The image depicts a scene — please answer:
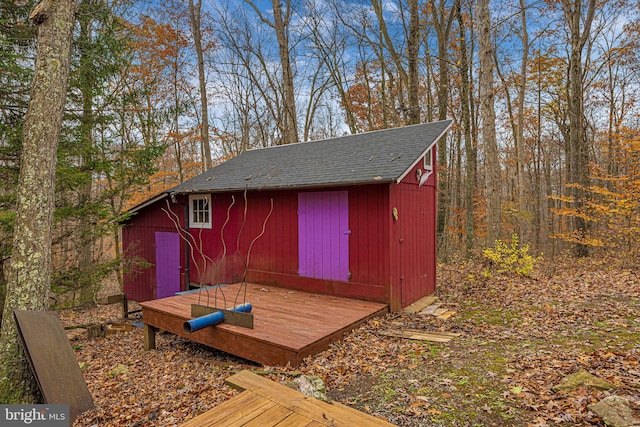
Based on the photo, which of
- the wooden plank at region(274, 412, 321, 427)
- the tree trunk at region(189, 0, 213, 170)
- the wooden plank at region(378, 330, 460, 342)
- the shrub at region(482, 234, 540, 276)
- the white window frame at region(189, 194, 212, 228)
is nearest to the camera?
the wooden plank at region(274, 412, 321, 427)

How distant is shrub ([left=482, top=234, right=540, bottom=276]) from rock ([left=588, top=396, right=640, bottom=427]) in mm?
5697

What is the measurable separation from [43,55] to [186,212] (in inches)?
213

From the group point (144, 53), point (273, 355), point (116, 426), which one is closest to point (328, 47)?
point (144, 53)

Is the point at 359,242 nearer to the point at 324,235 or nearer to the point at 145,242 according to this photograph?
the point at 324,235

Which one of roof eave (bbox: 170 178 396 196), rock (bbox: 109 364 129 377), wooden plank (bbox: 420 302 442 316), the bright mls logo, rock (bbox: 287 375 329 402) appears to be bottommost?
rock (bbox: 109 364 129 377)

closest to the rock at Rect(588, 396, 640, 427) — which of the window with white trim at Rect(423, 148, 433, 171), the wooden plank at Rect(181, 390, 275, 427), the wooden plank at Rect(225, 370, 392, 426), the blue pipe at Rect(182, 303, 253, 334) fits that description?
the wooden plank at Rect(225, 370, 392, 426)

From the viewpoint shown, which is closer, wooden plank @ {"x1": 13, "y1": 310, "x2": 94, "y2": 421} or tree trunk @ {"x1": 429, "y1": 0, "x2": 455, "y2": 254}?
wooden plank @ {"x1": 13, "y1": 310, "x2": 94, "y2": 421}

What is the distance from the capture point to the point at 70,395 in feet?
7.95

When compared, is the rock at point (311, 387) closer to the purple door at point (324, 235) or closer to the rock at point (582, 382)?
the rock at point (582, 382)

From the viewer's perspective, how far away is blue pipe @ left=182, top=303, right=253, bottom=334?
12.9ft

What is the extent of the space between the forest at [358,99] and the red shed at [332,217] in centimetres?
214

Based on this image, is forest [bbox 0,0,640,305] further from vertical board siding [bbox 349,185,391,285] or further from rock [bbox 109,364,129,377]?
vertical board siding [bbox 349,185,391,285]

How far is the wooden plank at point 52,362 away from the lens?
7.85ft

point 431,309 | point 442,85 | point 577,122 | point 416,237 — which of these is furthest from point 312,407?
point 577,122
